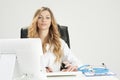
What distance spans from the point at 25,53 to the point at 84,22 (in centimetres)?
197

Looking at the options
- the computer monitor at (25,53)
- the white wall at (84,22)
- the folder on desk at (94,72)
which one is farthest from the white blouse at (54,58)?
the white wall at (84,22)

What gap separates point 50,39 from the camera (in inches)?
96.2

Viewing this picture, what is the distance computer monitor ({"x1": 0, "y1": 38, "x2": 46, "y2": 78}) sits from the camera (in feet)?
4.82

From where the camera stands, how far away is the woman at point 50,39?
2.37 m

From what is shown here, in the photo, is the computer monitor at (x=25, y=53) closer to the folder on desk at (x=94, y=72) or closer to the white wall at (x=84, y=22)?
the folder on desk at (x=94, y=72)

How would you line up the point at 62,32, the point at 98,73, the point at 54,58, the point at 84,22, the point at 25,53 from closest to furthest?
the point at 25,53 < the point at 98,73 < the point at 54,58 < the point at 62,32 < the point at 84,22

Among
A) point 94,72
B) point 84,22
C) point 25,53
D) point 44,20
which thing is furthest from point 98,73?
point 84,22

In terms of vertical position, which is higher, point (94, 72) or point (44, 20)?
point (44, 20)

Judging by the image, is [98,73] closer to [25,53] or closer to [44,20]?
[25,53]

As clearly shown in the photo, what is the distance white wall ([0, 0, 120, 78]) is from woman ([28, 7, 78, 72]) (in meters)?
0.85

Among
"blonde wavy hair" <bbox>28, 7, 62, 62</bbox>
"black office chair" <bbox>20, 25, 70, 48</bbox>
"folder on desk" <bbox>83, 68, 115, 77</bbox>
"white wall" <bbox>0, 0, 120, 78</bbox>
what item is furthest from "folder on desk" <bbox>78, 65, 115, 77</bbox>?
"white wall" <bbox>0, 0, 120, 78</bbox>

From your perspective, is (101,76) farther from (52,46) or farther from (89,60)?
(89,60)

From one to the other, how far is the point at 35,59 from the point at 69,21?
74.4 inches

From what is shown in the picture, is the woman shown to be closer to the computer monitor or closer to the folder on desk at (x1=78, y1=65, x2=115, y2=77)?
the folder on desk at (x1=78, y1=65, x2=115, y2=77)
